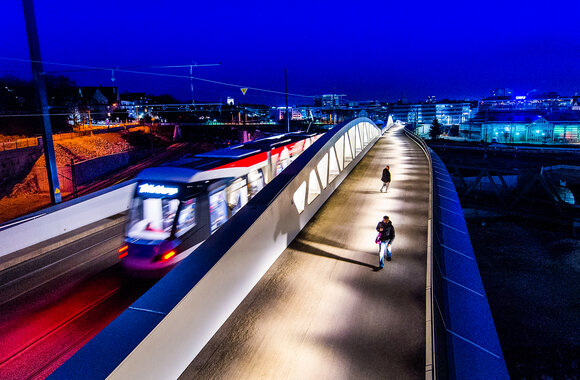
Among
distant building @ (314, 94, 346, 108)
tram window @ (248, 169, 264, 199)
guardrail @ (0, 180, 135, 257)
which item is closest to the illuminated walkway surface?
tram window @ (248, 169, 264, 199)

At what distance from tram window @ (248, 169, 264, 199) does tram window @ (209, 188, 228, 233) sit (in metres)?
1.77

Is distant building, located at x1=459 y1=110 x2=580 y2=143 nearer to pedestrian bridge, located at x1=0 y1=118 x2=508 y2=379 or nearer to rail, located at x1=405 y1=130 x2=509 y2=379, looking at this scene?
pedestrian bridge, located at x1=0 y1=118 x2=508 y2=379

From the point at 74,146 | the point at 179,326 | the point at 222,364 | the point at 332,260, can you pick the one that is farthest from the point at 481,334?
the point at 74,146

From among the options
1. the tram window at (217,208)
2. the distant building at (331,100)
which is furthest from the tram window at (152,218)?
the distant building at (331,100)

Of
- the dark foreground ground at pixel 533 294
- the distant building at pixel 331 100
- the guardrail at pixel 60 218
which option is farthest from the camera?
the distant building at pixel 331 100

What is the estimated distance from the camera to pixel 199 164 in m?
10.7

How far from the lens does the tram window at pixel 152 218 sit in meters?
8.89

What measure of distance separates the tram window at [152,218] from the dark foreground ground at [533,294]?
37.6 ft

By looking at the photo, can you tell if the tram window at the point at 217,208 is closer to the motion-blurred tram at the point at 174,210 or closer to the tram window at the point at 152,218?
the motion-blurred tram at the point at 174,210

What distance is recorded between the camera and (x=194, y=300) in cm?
510

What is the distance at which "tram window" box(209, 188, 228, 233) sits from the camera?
9812 millimetres

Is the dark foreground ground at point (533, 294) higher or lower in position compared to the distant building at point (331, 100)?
lower

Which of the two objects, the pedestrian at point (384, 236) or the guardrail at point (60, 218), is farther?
the guardrail at point (60, 218)

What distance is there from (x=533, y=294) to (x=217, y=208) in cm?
1556
